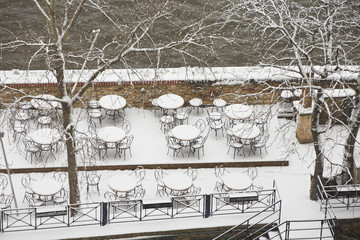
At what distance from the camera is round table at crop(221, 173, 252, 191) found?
17.0 m

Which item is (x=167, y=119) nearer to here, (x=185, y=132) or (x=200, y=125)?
(x=200, y=125)

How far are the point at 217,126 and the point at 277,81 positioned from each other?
2550 millimetres

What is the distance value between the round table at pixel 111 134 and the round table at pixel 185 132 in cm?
146

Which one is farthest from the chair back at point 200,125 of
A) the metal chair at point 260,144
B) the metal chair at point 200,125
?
the metal chair at point 260,144

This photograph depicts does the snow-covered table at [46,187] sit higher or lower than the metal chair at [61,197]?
higher

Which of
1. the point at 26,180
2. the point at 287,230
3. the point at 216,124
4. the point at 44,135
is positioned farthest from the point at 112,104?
the point at 287,230

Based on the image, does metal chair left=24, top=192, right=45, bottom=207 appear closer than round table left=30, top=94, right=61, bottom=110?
No

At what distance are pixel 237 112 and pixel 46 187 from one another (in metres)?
6.09

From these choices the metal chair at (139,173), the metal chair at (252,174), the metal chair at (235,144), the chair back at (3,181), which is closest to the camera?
the chair back at (3,181)

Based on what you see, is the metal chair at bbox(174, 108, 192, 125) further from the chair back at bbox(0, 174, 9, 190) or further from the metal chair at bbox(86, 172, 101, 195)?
the chair back at bbox(0, 174, 9, 190)

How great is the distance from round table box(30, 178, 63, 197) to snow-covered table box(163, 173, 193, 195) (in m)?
2.71

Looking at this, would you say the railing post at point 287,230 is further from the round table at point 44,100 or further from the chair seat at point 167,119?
the round table at point 44,100

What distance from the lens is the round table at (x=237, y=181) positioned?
55.7 feet

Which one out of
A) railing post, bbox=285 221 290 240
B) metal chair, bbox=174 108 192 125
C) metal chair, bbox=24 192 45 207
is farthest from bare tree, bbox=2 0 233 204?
railing post, bbox=285 221 290 240
